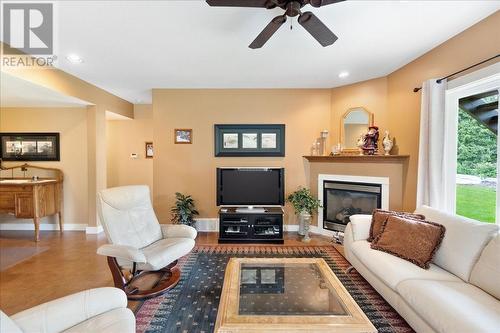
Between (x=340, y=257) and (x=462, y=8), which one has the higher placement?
(x=462, y=8)

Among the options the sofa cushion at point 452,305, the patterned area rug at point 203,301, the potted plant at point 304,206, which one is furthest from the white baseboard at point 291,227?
the sofa cushion at point 452,305

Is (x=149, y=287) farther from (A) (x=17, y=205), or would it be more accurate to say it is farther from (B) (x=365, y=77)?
(B) (x=365, y=77)

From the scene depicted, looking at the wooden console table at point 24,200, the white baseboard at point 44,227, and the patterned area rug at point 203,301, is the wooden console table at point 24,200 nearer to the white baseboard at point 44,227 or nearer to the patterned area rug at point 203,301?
the white baseboard at point 44,227

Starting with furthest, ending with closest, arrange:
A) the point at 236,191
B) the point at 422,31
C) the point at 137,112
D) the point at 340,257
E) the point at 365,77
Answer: the point at 137,112 → the point at 236,191 → the point at 365,77 → the point at 340,257 → the point at 422,31

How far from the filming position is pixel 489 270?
176cm

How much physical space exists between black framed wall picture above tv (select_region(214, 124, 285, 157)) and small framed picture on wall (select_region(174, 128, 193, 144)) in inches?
20.4

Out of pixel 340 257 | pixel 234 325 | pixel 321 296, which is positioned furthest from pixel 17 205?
pixel 340 257

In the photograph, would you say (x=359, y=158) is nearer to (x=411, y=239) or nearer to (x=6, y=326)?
(x=411, y=239)

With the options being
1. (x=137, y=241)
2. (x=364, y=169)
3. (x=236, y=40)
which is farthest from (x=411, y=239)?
(x=137, y=241)

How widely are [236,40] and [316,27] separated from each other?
1.03 meters

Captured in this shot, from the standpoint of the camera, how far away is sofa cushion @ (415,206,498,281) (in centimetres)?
190

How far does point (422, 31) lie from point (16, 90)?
5.09m

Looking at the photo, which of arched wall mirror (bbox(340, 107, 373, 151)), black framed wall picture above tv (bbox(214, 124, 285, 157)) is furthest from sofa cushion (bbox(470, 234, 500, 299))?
black framed wall picture above tv (bbox(214, 124, 285, 157))

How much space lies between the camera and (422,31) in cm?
246
